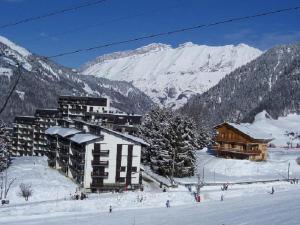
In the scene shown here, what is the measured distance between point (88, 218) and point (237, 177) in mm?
44391

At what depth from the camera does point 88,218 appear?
54281 mm

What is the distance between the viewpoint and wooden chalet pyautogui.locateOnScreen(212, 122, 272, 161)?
105812 millimetres

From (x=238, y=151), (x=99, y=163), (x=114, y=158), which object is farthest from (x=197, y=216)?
(x=238, y=151)

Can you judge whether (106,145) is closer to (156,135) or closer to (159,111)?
(156,135)

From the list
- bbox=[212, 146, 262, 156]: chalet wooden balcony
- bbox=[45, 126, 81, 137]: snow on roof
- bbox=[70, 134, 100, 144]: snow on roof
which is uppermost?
bbox=[45, 126, 81, 137]: snow on roof

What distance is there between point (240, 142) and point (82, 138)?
38.7m

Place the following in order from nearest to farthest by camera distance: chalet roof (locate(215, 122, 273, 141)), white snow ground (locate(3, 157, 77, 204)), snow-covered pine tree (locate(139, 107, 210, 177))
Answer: white snow ground (locate(3, 157, 77, 204)) → snow-covered pine tree (locate(139, 107, 210, 177)) → chalet roof (locate(215, 122, 273, 141))

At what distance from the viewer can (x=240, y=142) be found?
10794 cm

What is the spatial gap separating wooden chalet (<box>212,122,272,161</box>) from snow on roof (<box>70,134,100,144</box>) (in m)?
36.1

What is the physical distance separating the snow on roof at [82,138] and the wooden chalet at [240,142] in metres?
36.1

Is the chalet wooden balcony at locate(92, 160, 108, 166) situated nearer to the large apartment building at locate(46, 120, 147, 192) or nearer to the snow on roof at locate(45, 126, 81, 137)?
the large apartment building at locate(46, 120, 147, 192)

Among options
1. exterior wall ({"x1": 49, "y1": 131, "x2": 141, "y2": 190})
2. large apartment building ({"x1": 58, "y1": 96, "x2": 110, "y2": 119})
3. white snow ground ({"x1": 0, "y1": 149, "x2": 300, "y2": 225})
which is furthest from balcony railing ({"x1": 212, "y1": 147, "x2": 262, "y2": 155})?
large apartment building ({"x1": 58, "y1": 96, "x2": 110, "y2": 119})

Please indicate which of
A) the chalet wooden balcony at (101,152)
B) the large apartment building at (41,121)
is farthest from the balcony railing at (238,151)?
the large apartment building at (41,121)

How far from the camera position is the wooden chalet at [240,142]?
105812 millimetres
